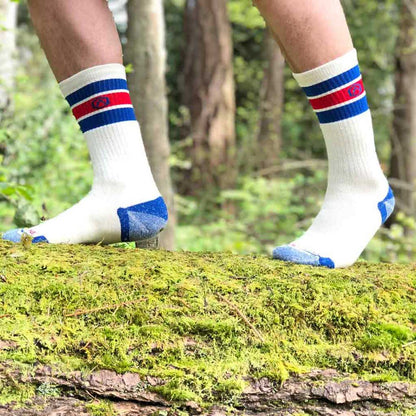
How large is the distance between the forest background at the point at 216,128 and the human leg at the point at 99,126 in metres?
0.58

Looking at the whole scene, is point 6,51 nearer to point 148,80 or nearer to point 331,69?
point 148,80

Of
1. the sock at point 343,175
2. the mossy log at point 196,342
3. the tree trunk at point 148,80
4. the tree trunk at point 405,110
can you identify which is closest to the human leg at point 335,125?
the sock at point 343,175

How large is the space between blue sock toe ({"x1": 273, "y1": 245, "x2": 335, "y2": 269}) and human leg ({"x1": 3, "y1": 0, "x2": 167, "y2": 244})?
15.6 inches

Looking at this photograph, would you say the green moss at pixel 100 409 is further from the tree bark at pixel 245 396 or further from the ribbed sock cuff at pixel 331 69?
the ribbed sock cuff at pixel 331 69

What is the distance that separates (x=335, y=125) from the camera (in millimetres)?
1752

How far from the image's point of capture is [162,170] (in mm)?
3828

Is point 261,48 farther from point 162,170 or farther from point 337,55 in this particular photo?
point 337,55

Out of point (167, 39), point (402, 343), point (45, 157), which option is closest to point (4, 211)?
point (45, 157)

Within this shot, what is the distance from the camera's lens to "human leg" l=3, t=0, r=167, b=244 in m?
1.79

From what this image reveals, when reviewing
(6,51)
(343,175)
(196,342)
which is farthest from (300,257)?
(6,51)

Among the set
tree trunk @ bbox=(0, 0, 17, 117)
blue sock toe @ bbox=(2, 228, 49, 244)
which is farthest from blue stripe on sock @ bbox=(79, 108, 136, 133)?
tree trunk @ bbox=(0, 0, 17, 117)

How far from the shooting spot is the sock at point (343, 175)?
1.69m

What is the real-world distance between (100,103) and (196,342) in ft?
2.83

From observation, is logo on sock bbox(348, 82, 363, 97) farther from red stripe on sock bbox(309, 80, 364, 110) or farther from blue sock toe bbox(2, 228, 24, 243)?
blue sock toe bbox(2, 228, 24, 243)
